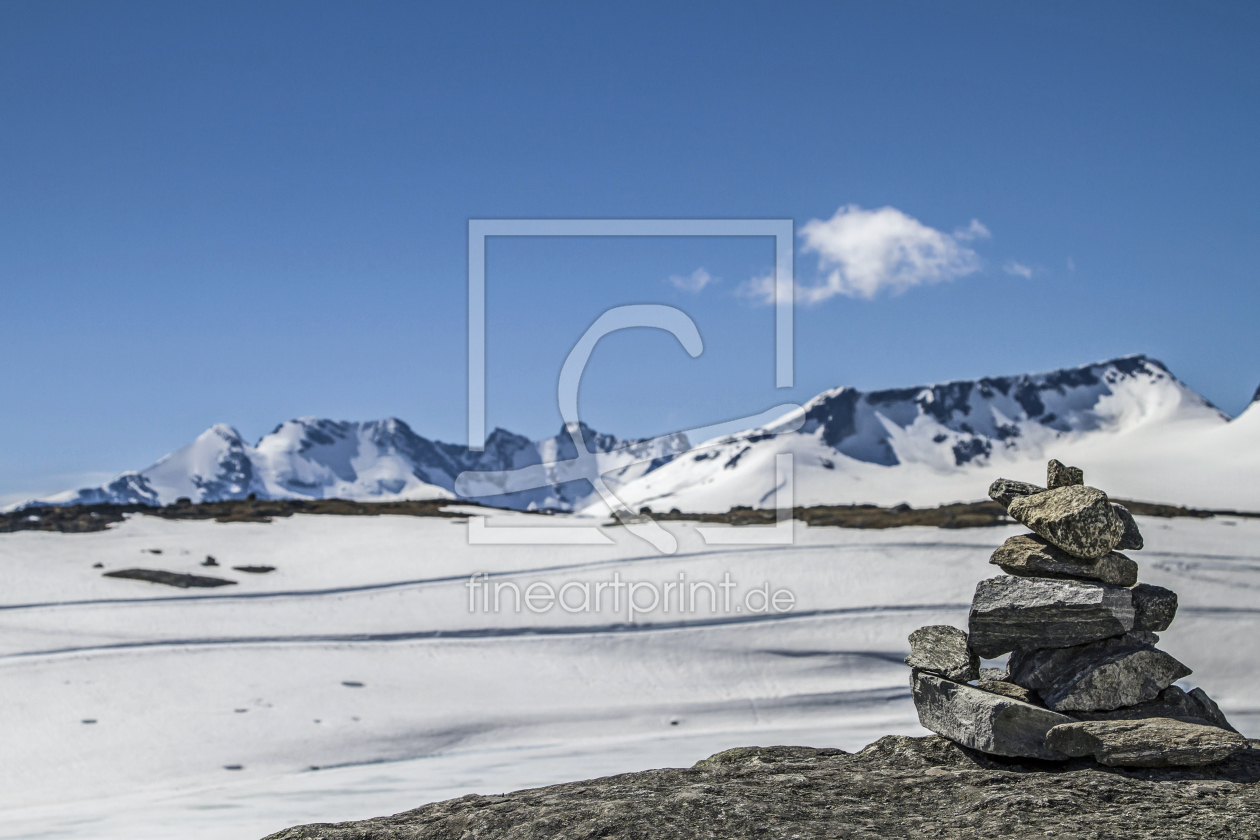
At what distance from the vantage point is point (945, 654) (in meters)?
9.39

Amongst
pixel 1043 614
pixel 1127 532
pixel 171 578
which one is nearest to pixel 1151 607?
pixel 1127 532

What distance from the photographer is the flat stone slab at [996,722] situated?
851 centimetres

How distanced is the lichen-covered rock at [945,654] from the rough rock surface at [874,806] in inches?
31.2

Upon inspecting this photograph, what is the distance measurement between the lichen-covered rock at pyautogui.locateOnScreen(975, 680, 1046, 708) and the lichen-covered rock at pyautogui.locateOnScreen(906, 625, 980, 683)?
0.51 feet

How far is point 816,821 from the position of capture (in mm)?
7227

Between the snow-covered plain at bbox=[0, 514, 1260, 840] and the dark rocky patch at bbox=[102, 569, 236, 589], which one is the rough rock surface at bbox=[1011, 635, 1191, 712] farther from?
the dark rocky patch at bbox=[102, 569, 236, 589]

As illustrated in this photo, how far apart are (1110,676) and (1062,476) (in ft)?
6.77

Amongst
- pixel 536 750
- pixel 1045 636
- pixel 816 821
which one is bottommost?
pixel 536 750

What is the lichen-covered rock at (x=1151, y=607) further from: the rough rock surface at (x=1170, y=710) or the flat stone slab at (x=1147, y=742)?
the flat stone slab at (x=1147, y=742)

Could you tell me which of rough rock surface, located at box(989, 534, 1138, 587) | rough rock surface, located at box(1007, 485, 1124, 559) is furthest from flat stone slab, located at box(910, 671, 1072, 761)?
rough rock surface, located at box(1007, 485, 1124, 559)

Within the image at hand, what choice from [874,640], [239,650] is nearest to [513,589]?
[239,650]

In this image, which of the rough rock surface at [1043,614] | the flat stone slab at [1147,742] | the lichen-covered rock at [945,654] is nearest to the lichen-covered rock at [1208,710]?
the flat stone slab at [1147,742]

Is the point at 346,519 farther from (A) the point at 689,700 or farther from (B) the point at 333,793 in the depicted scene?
(B) the point at 333,793

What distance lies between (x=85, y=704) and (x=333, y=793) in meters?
7.35
